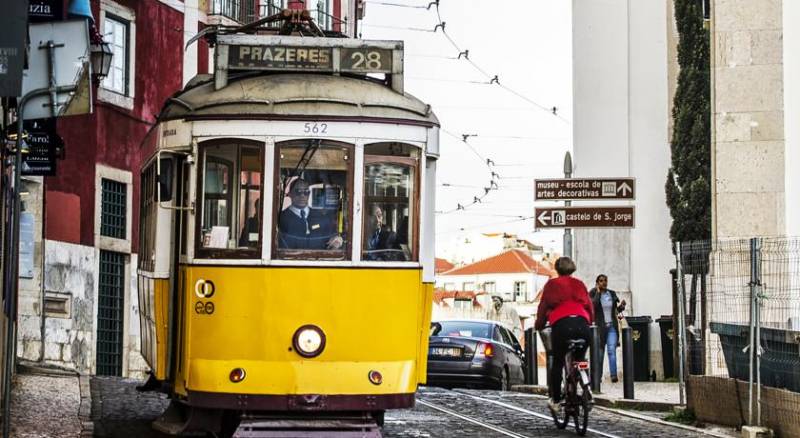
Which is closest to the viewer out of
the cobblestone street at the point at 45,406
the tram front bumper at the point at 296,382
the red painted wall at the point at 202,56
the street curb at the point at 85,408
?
the tram front bumper at the point at 296,382

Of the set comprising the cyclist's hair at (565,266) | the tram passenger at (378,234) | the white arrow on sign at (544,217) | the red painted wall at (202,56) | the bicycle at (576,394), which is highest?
the red painted wall at (202,56)

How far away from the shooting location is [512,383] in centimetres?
2506

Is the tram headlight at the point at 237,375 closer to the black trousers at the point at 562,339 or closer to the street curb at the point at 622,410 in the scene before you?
the black trousers at the point at 562,339

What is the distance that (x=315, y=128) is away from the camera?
40.2 ft

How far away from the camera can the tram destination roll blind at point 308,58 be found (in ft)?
41.8

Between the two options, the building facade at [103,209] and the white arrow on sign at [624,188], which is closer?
the white arrow on sign at [624,188]

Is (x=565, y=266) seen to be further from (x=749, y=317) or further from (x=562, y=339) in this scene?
(x=749, y=317)

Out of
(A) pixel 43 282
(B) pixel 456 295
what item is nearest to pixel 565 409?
(A) pixel 43 282

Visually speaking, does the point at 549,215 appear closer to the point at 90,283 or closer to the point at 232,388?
the point at 90,283

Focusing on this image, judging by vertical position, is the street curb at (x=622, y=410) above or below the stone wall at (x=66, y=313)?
below

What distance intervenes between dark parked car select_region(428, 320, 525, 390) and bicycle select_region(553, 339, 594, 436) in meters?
7.32

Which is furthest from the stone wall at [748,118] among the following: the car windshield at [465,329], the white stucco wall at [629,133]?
the white stucco wall at [629,133]

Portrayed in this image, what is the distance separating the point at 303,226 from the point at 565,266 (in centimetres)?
465

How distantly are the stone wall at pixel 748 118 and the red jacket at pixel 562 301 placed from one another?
6407 millimetres
